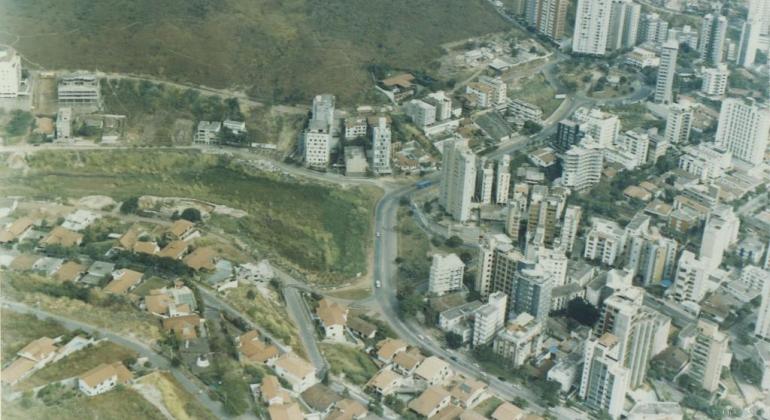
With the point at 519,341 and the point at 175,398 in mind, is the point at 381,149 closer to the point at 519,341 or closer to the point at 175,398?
the point at 519,341

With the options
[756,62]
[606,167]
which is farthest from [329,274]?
[756,62]

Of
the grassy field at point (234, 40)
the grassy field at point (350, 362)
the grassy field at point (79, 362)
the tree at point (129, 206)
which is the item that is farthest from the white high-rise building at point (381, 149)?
the grassy field at point (79, 362)

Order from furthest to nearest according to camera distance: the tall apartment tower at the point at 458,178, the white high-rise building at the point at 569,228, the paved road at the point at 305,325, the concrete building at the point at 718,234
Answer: the tall apartment tower at the point at 458,178 < the white high-rise building at the point at 569,228 < the concrete building at the point at 718,234 < the paved road at the point at 305,325

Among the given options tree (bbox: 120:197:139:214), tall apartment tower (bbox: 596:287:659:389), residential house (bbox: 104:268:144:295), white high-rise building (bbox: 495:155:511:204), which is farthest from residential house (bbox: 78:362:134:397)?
white high-rise building (bbox: 495:155:511:204)

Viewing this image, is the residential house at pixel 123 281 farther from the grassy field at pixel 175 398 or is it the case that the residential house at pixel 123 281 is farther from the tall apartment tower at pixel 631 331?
the tall apartment tower at pixel 631 331

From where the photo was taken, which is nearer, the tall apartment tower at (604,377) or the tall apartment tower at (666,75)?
the tall apartment tower at (604,377)

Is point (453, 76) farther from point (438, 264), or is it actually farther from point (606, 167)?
point (438, 264)

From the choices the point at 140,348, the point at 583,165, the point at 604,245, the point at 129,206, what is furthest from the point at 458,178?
the point at 140,348
